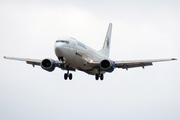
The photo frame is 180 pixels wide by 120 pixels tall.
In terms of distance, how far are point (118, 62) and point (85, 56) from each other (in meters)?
5.62

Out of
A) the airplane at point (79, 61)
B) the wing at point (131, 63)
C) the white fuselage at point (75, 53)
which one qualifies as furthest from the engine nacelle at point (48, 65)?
the wing at point (131, 63)

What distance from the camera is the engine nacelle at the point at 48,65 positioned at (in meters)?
47.3

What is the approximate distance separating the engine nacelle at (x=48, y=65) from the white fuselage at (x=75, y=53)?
232 cm

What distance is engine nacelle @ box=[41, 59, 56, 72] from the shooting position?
47.3 metres

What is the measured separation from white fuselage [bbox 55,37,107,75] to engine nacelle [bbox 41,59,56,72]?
2316 mm

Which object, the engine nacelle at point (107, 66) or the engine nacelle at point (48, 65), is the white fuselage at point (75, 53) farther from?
the engine nacelle at point (48, 65)

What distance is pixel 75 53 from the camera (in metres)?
45.6

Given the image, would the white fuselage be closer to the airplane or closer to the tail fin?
the airplane

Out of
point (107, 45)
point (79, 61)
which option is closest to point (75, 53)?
point (79, 61)

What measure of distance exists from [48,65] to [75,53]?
457cm

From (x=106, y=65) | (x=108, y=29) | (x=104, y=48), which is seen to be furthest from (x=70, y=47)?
(x=108, y=29)

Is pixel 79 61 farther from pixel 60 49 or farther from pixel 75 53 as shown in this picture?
pixel 60 49

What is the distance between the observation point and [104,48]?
6794cm

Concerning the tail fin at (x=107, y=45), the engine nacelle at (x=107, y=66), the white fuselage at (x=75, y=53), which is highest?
the tail fin at (x=107, y=45)
